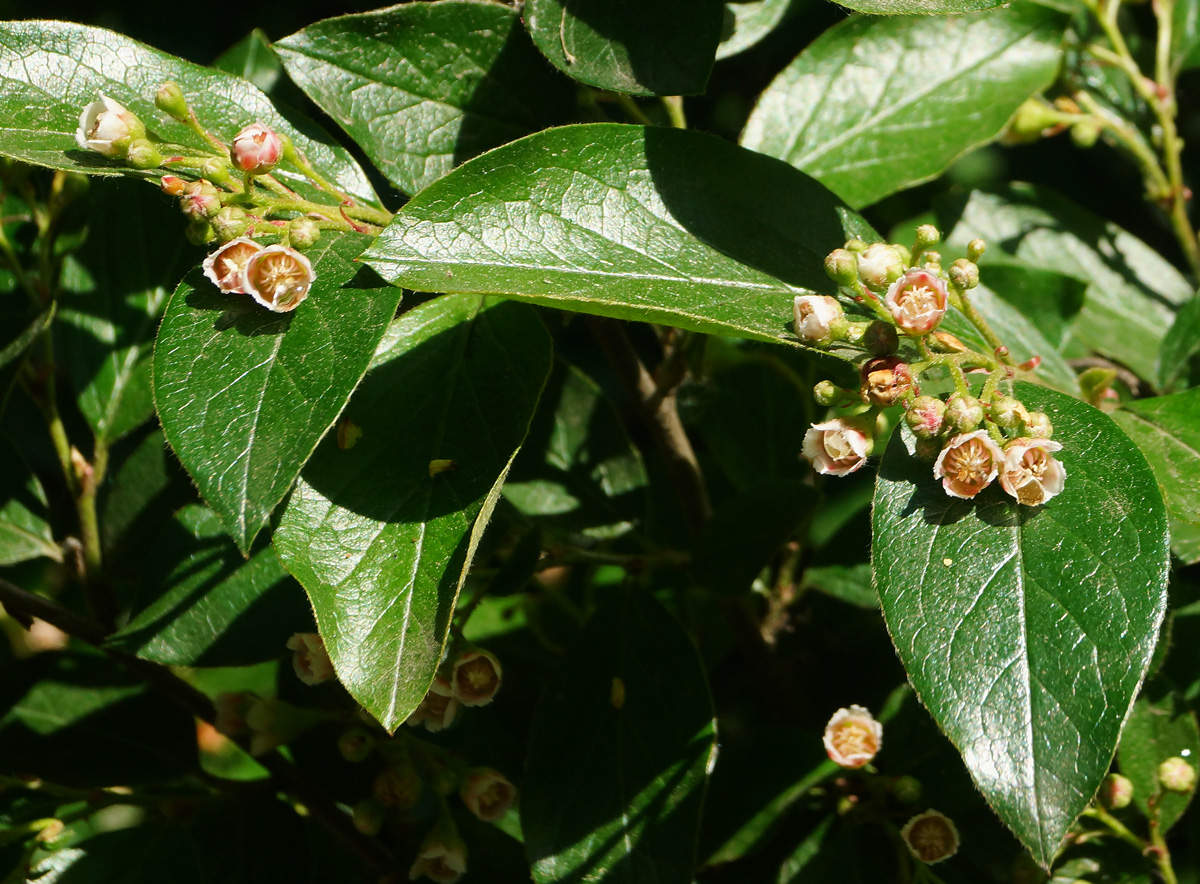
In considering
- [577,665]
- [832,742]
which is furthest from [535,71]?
→ [832,742]

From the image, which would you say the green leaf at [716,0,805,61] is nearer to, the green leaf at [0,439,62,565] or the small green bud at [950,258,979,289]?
the small green bud at [950,258,979,289]

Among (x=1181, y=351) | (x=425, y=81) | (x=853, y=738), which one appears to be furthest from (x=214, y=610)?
(x=1181, y=351)

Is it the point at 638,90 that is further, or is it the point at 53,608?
the point at 53,608

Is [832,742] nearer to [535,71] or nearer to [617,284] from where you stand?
[617,284]

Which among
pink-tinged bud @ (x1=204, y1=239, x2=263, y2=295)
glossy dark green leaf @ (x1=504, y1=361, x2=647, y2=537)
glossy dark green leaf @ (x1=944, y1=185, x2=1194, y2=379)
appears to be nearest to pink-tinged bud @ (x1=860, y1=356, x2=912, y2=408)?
pink-tinged bud @ (x1=204, y1=239, x2=263, y2=295)

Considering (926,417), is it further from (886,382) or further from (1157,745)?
(1157,745)
